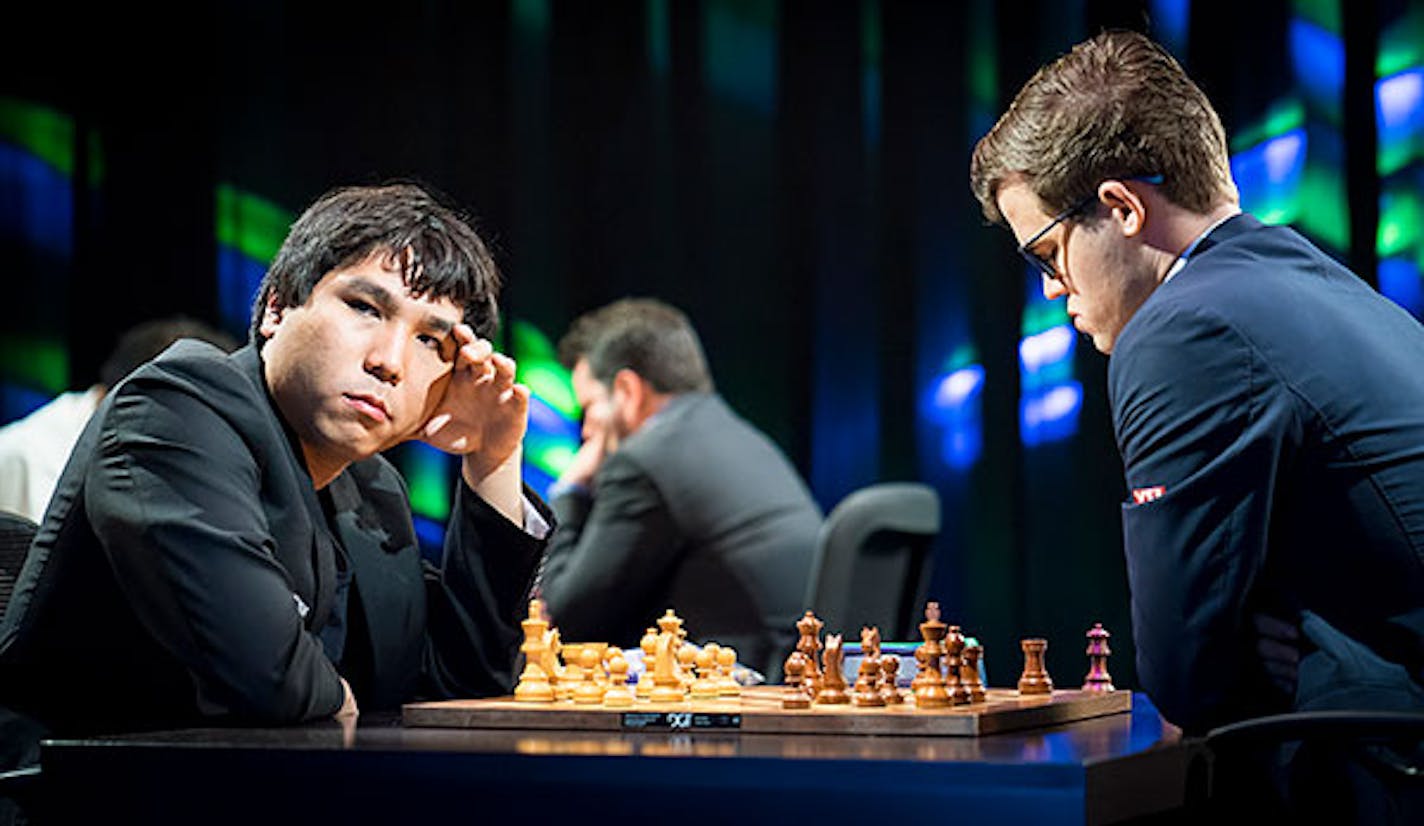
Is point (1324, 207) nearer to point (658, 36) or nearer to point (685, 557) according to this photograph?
point (685, 557)


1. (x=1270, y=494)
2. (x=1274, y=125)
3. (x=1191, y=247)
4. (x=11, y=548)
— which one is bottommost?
(x=11, y=548)

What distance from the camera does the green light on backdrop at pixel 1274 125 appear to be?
4.58 meters

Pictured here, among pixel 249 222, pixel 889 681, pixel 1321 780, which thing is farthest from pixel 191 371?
pixel 249 222

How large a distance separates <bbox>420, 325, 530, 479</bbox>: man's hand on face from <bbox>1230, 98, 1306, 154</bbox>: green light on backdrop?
8.67ft

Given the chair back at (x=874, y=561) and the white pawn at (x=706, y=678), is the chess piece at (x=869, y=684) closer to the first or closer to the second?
the white pawn at (x=706, y=678)

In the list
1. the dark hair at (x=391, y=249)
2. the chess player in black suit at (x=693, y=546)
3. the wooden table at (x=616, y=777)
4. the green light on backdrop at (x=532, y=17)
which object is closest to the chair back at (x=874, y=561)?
the chess player in black suit at (x=693, y=546)

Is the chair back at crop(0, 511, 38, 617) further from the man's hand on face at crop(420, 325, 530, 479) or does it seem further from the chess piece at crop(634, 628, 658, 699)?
the chess piece at crop(634, 628, 658, 699)

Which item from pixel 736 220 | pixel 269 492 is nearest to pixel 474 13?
pixel 736 220

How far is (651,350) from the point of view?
4887 mm

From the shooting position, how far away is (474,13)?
19.0 ft

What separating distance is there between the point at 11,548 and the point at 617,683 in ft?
2.80

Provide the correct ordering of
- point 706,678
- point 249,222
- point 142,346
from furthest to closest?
point 249,222 < point 142,346 < point 706,678

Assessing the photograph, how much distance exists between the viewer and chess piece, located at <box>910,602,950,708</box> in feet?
5.84

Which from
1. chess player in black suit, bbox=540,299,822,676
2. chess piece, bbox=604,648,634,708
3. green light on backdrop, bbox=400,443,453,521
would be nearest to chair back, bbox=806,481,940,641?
chess player in black suit, bbox=540,299,822,676
